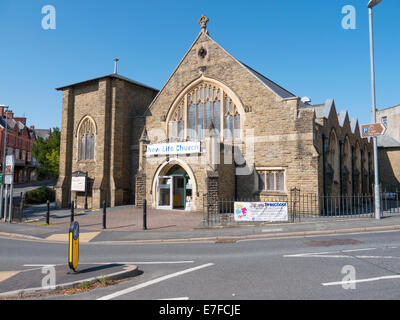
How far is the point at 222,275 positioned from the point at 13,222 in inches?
659

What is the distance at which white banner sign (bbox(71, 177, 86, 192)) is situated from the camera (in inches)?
1028

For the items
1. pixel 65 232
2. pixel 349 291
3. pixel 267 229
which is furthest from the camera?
pixel 65 232

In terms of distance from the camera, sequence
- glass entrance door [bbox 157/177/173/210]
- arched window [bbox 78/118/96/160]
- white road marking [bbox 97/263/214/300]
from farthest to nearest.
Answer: arched window [bbox 78/118/96/160] < glass entrance door [bbox 157/177/173/210] < white road marking [bbox 97/263/214/300]

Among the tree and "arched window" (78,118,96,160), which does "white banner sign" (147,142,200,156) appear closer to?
"arched window" (78,118,96,160)

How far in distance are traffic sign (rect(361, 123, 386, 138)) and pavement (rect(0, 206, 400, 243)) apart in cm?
400

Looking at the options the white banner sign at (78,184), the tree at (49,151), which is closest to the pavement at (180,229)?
the white banner sign at (78,184)

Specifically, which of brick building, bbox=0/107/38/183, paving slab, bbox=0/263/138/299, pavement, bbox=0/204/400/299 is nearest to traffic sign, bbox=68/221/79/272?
paving slab, bbox=0/263/138/299

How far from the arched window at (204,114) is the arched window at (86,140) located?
8.01 meters

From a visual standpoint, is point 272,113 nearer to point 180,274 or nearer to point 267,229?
point 267,229

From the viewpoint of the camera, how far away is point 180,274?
6.66 m

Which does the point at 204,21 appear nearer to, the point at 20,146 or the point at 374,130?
the point at 374,130

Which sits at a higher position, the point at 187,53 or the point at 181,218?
the point at 187,53

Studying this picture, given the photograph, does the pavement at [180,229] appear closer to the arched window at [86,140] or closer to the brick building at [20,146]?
the arched window at [86,140]
